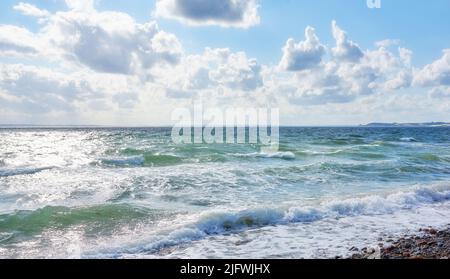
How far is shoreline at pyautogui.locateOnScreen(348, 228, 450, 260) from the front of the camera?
297 inches

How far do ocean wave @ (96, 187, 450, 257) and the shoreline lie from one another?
2.67m

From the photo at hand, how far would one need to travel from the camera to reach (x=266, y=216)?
11125mm

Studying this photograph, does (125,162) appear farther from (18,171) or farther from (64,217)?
(64,217)

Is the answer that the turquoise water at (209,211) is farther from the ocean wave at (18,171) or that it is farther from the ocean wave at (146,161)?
the ocean wave at (146,161)

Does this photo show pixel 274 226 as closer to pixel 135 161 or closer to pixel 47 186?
pixel 47 186

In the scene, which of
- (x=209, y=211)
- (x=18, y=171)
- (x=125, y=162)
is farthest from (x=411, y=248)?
(x=125, y=162)

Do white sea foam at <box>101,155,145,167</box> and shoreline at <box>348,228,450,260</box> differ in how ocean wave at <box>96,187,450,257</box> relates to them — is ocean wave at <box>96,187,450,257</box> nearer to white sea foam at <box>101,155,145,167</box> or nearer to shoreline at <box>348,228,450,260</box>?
shoreline at <box>348,228,450,260</box>

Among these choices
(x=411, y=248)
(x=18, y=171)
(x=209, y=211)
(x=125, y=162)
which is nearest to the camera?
(x=411, y=248)

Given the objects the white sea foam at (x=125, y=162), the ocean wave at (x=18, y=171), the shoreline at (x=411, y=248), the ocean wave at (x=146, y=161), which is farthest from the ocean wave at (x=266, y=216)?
the white sea foam at (x=125, y=162)

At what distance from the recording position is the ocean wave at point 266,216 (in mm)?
8867

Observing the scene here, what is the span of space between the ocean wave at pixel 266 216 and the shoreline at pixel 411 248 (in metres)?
2.67

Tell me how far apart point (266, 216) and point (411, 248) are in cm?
420

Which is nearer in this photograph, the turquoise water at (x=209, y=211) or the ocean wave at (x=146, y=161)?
the turquoise water at (x=209, y=211)

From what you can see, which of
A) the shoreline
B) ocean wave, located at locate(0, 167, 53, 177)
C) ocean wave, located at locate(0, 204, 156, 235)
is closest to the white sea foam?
ocean wave, located at locate(0, 167, 53, 177)
